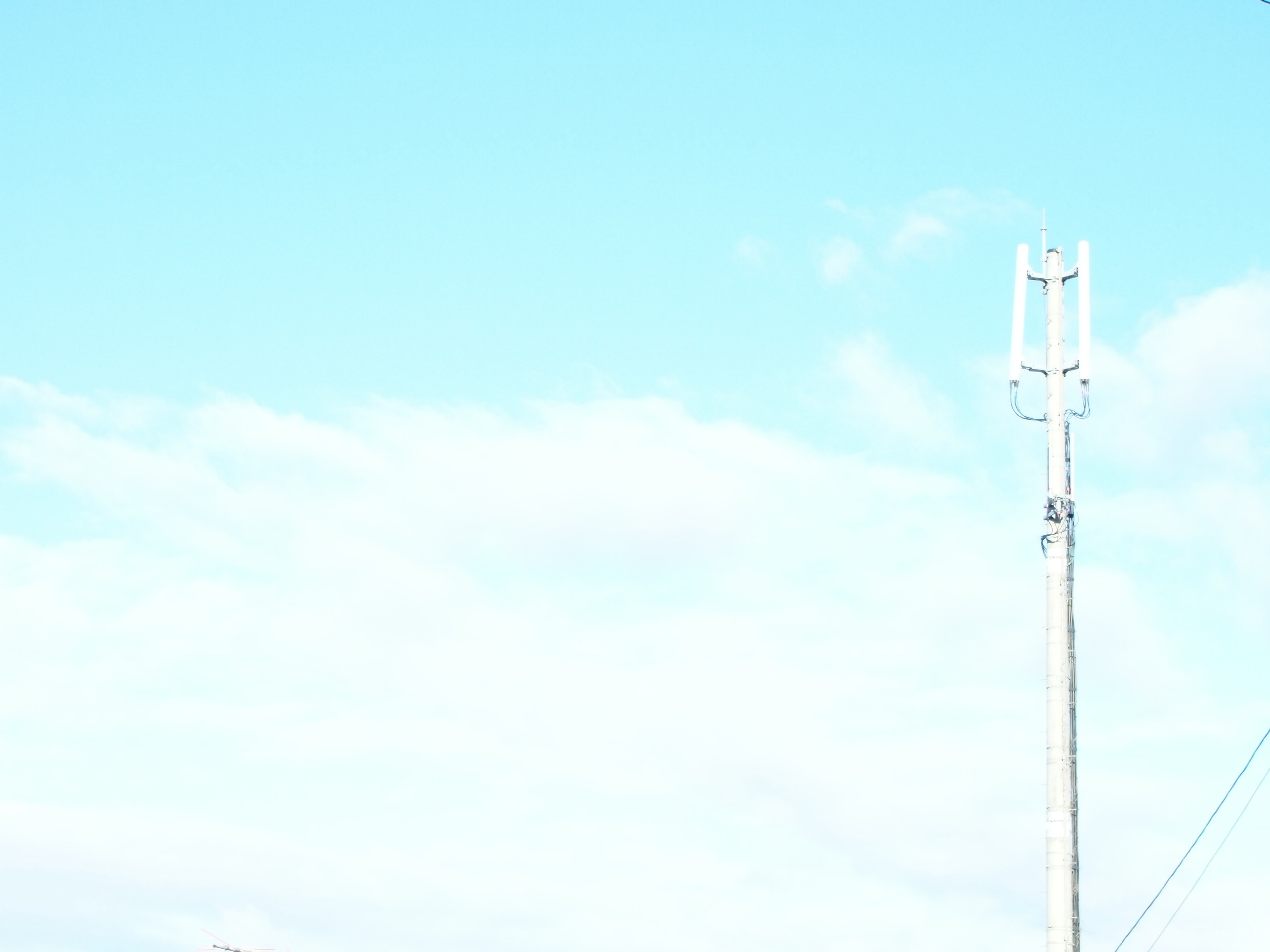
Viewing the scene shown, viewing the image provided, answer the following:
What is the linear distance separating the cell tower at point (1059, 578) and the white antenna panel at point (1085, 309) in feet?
0.05

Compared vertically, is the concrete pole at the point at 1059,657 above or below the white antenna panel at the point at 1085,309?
below

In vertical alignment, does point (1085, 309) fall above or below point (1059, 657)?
above

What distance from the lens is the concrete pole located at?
3456 centimetres

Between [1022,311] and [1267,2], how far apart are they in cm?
897

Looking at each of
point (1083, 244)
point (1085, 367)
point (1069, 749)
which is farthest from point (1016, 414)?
point (1069, 749)

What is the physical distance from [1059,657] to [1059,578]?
1.77m

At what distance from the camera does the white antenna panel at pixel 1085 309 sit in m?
37.3

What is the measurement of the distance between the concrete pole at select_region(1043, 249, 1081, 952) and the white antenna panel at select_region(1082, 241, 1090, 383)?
480 mm

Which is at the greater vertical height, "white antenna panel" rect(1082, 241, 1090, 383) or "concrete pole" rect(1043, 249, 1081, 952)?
"white antenna panel" rect(1082, 241, 1090, 383)

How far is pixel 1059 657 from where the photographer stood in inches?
1410

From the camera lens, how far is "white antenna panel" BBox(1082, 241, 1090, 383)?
37312mm

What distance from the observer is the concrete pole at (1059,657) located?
34562 mm

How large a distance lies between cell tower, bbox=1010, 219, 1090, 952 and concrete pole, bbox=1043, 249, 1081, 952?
0.6 inches

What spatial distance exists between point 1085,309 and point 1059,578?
622 cm
